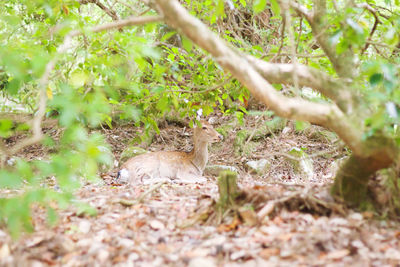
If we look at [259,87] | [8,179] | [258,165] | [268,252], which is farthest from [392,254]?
[258,165]

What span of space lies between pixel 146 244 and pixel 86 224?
2.15ft

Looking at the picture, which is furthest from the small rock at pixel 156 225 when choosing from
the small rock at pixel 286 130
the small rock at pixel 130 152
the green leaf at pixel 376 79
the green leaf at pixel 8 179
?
the small rock at pixel 286 130

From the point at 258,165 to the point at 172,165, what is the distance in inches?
60.3

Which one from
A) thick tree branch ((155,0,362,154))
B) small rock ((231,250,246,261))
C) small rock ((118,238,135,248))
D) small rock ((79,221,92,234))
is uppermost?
thick tree branch ((155,0,362,154))

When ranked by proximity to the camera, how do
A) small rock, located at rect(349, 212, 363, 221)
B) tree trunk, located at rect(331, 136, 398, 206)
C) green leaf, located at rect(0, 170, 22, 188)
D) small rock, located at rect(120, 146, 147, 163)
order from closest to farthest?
1. green leaf, located at rect(0, 170, 22, 188)
2. tree trunk, located at rect(331, 136, 398, 206)
3. small rock, located at rect(349, 212, 363, 221)
4. small rock, located at rect(120, 146, 147, 163)

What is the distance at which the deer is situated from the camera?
6.35 meters

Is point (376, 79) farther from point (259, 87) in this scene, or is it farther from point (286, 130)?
point (286, 130)

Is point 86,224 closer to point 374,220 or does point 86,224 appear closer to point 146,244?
point 146,244

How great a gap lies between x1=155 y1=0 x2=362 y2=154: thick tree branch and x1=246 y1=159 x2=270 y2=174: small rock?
12.7ft

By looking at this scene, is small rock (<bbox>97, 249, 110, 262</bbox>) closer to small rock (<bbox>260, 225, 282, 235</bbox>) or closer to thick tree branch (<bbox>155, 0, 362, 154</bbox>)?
small rock (<bbox>260, 225, 282, 235</bbox>)

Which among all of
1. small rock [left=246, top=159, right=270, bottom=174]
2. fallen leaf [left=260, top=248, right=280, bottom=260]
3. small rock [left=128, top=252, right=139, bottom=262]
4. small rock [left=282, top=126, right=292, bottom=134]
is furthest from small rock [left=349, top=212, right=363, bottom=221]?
small rock [left=282, top=126, right=292, bottom=134]

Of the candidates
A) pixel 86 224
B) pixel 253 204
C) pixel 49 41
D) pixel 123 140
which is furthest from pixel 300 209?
pixel 123 140

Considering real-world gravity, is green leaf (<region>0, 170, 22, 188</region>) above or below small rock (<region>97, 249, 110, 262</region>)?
above

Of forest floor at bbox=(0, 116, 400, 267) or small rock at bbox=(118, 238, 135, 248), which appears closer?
forest floor at bbox=(0, 116, 400, 267)
